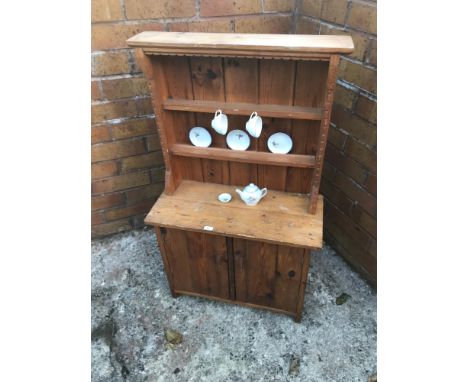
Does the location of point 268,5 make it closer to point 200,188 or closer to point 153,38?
point 153,38

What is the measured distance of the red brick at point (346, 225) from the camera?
196 cm

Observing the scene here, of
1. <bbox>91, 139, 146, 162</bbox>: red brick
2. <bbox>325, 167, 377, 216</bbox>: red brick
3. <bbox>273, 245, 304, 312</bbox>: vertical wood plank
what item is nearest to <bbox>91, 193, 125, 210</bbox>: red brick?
<bbox>91, 139, 146, 162</bbox>: red brick

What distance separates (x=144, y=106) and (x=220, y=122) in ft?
2.29

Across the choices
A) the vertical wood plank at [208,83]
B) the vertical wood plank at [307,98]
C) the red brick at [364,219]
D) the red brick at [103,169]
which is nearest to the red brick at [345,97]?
the vertical wood plank at [307,98]

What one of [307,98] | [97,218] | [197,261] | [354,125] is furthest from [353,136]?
[97,218]

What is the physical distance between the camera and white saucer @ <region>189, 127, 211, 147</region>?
5.26ft

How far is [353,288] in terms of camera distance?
2016 millimetres

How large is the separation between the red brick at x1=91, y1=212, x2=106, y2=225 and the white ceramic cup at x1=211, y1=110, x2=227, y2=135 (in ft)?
4.16

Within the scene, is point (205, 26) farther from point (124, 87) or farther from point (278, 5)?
point (124, 87)

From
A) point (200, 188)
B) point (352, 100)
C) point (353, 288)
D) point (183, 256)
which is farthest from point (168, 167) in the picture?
point (353, 288)

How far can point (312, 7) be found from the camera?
5.77 feet

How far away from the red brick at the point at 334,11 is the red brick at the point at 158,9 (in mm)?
695

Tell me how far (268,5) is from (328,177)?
3.55ft

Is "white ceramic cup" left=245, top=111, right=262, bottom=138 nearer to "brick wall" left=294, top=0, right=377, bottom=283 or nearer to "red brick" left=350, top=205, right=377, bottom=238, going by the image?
"brick wall" left=294, top=0, right=377, bottom=283
